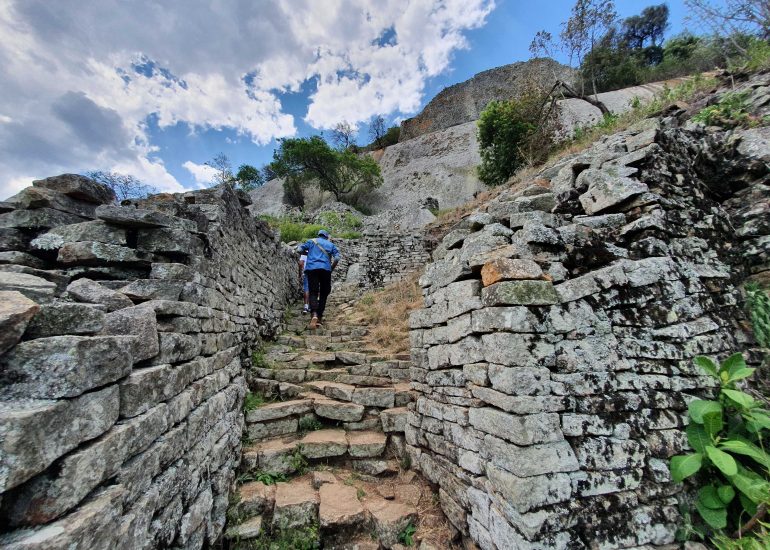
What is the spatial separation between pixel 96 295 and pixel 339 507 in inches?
102

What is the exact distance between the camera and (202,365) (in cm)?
273

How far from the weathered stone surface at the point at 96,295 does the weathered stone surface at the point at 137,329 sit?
0.47 feet

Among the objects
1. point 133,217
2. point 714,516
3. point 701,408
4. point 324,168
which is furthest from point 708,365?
point 324,168

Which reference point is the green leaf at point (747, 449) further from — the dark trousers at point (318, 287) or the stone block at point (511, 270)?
the dark trousers at point (318, 287)

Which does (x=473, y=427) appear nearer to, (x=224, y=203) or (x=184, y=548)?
(x=184, y=548)

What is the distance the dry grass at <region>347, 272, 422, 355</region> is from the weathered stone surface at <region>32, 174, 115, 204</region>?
4159mm

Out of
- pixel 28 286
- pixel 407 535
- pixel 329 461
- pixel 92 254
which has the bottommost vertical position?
pixel 407 535

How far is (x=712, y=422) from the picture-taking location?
2.02 meters

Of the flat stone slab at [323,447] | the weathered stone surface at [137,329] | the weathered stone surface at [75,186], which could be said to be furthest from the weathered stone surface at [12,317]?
the flat stone slab at [323,447]

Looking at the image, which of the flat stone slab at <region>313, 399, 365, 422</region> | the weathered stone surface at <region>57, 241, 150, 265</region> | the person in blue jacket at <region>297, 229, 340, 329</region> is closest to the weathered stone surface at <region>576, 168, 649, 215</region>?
the flat stone slab at <region>313, 399, 365, 422</region>

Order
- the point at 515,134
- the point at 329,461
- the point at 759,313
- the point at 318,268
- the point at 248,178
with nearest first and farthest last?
the point at 759,313, the point at 329,461, the point at 318,268, the point at 515,134, the point at 248,178

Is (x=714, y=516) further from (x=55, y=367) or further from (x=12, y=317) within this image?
(x=12, y=317)

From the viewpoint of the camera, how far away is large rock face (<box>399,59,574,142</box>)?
31469mm

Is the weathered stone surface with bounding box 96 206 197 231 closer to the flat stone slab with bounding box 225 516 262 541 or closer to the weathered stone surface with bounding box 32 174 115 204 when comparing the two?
the weathered stone surface with bounding box 32 174 115 204
